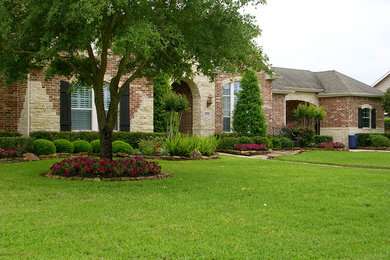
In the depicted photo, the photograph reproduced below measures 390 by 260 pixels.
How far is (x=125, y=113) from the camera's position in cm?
1548

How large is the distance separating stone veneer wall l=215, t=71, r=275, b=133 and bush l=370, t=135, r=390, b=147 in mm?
6891

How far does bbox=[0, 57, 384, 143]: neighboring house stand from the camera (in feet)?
45.1

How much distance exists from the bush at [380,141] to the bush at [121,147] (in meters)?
16.5

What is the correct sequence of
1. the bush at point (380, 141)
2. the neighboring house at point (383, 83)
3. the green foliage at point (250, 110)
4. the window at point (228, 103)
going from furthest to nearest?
the neighboring house at point (383, 83), the bush at point (380, 141), the window at point (228, 103), the green foliage at point (250, 110)

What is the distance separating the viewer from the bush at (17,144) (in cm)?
1150

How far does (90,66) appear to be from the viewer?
10.0 m

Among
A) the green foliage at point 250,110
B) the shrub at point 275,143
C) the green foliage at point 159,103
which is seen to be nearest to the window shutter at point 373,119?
the shrub at point 275,143

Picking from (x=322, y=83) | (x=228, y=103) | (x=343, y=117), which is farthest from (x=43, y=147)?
(x=322, y=83)

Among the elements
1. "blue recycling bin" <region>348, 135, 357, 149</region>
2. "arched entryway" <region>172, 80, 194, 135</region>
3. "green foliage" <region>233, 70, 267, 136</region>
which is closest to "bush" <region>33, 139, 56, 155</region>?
"arched entryway" <region>172, 80, 194, 135</region>

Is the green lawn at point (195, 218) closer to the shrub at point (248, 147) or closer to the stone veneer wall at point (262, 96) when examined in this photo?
the shrub at point (248, 147)

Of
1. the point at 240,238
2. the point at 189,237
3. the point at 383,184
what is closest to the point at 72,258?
the point at 189,237

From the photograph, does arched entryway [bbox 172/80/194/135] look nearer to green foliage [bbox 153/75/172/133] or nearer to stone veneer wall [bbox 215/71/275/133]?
stone veneer wall [bbox 215/71/275/133]

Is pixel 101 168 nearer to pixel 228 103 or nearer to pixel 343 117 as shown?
pixel 228 103

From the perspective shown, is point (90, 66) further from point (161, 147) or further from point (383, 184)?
point (383, 184)
